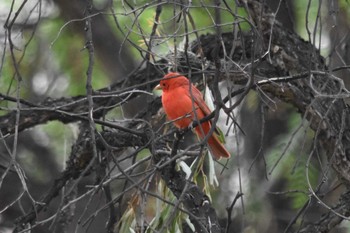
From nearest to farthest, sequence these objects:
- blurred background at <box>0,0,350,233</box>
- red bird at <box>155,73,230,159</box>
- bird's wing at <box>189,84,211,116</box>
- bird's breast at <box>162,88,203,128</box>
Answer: bird's wing at <box>189,84,211,116</box>, red bird at <box>155,73,230,159</box>, bird's breast at <box>162,88,203,128</box>, blurred background at <box>0,0,350,233</box>

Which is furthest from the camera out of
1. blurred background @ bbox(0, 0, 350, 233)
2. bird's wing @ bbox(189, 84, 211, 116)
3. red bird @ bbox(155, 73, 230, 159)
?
blurred background @ bbox(0, 0, 350, 233)

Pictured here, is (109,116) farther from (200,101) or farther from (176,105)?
(200,101)

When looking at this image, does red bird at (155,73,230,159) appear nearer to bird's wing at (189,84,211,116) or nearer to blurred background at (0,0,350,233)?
bird's wing at (189,84,211,116)

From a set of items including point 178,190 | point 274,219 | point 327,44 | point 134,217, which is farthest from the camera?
point 274,219

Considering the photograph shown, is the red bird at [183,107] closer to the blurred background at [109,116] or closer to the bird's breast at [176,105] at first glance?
the bird's breast at [176,105]

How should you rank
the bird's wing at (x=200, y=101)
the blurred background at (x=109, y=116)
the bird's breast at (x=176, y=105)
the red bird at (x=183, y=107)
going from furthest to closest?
1. the blurred background at (x=109, y=116)
2. the bird's breast at (x=176, y=105)
3. the red bird at (x=183, y=107)
4. the bird's wing at (x=200, y=101)

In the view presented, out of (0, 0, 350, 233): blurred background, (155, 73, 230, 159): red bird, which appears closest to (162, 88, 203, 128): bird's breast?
(155, 73, 230, 159): red bird

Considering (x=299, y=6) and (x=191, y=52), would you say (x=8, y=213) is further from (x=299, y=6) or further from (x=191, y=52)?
(x=191, y=52)

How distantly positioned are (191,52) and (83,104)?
0.81 m

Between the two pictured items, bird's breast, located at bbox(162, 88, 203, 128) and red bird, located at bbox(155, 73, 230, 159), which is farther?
bird's breast, located at bbox(162, 88, 203, 128)

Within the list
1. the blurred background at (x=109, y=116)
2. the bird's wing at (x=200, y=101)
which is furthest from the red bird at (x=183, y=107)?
the blurred background at (x=109, y=116)

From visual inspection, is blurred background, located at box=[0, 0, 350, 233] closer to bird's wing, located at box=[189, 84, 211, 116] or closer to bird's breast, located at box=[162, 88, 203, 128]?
bird's breast, located at box=[162, 88, 203, 128]

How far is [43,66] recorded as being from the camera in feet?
31.5

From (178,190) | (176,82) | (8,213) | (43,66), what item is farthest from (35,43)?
(178,190)
